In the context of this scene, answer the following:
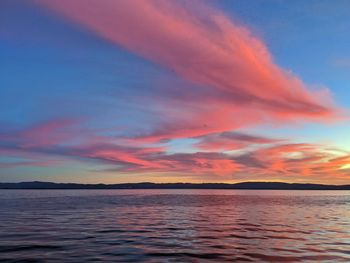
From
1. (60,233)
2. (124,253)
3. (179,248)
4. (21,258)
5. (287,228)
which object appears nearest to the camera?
(21,258)

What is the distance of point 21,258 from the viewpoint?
914 inches

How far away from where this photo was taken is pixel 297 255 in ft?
80.6

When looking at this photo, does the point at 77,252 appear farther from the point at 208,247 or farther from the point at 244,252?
the point at 244,252

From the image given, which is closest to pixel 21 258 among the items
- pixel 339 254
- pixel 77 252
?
pixel 77 252

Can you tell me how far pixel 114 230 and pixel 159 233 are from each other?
15.1ft

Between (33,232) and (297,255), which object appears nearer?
(297,255)

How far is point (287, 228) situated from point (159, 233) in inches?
559

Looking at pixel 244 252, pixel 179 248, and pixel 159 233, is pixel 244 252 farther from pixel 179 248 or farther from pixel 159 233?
pixel 159 233

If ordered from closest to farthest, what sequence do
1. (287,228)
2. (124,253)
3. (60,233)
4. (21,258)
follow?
(21,258) → (124,253) → (60,233) → (287,228)

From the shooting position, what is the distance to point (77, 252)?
982 inches

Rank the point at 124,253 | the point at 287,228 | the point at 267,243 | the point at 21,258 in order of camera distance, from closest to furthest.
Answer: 1. the point at 21,258
2. the point at 124,253
3. the point at 267,243
4. the point at 287,228

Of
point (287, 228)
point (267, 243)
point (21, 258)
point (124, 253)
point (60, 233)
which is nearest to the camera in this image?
point (21, 258)

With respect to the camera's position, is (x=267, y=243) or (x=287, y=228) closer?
(x=267, y=243)

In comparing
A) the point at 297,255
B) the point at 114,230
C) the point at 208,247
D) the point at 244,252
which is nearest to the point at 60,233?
the point at 114,230
